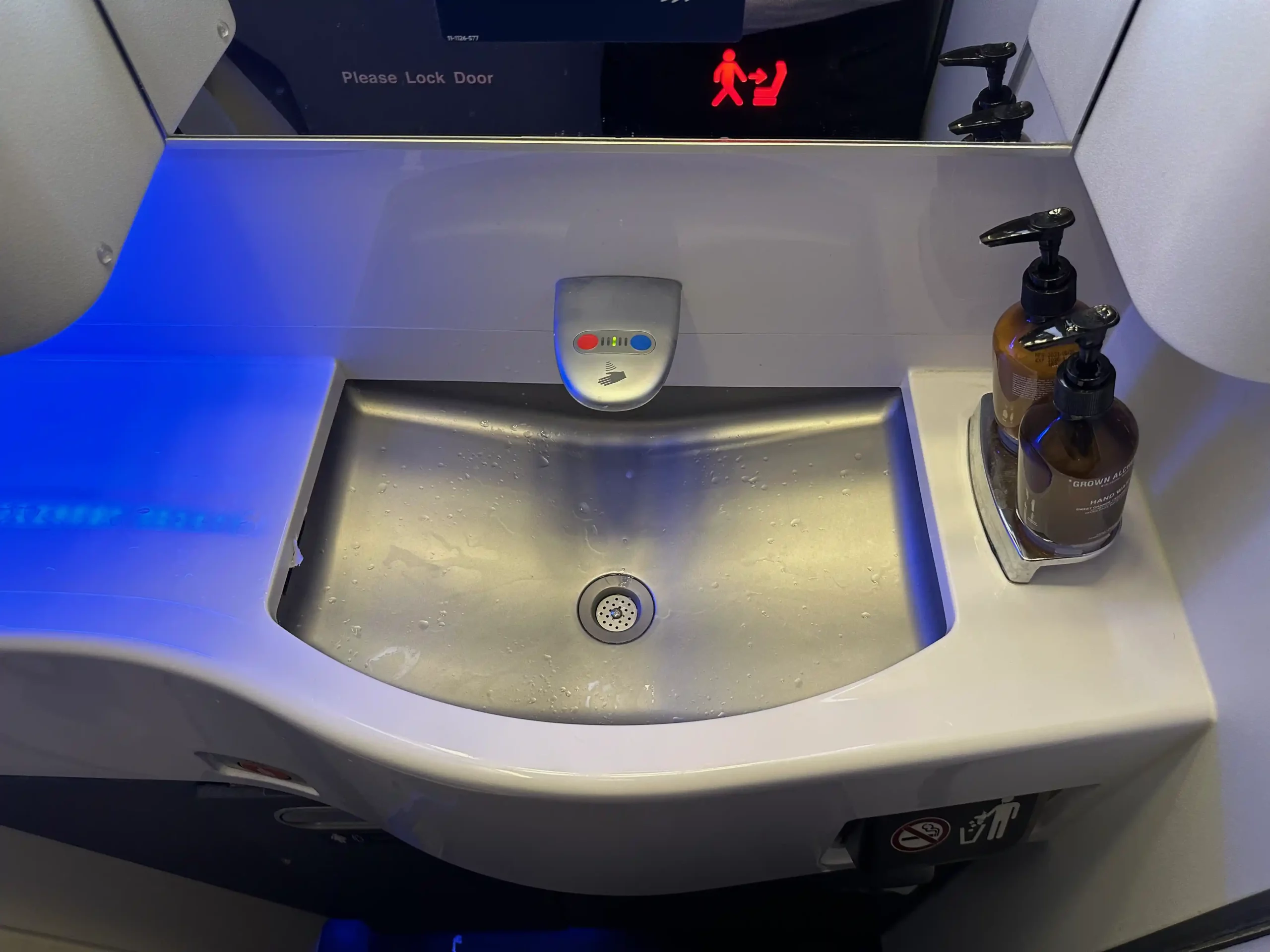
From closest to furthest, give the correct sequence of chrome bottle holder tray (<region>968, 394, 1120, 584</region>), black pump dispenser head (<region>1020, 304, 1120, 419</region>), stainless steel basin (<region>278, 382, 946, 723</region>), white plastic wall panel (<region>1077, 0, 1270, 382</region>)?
white plastic wall panel (<region>1077, 0, 1270, 382</region>) < black pump dispenser head (<region>1020, 304, 1120, 419</region>) < chrome bottle holder tray (<region>968, 394, 1120, 584</region>) < stainless steel basin (<region>278, 382, 946, 723</region>)

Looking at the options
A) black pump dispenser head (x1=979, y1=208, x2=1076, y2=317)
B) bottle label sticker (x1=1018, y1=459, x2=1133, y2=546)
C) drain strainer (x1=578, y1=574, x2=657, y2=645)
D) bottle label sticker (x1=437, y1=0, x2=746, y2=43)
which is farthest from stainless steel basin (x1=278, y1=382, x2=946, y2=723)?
bottle label sticker (x1=437, y1=0, x2=746, y2=43)

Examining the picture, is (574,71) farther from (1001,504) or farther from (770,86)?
(1001,504)

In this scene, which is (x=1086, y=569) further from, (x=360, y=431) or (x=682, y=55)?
(x=360, y=431)

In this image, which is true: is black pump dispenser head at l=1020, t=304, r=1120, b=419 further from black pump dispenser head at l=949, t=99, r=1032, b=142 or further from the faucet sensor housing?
the faucet sensor housing

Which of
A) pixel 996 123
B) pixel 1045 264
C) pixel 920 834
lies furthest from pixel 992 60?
pixel 920 834

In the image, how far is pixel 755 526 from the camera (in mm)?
898

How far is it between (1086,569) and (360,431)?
0.66 m

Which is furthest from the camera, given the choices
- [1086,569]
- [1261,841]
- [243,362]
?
[243,362]

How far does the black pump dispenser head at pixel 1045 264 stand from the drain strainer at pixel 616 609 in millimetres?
425

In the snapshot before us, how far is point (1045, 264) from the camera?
25.5 inches

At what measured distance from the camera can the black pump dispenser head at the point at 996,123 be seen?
66 cm

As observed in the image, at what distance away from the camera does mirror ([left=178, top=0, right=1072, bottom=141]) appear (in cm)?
63

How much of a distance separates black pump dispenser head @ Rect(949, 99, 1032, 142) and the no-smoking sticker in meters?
0.54

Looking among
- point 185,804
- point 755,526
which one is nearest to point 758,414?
point 755,526
